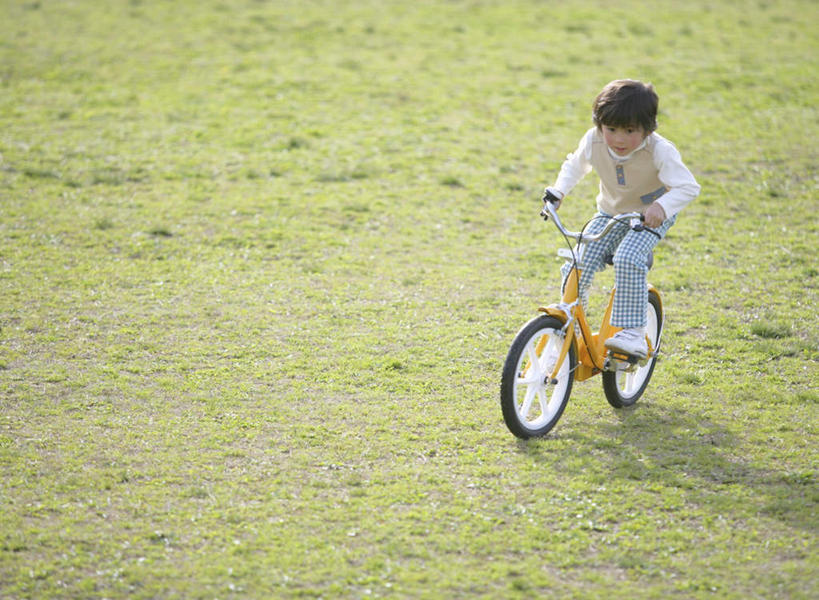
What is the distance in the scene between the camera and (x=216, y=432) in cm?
568

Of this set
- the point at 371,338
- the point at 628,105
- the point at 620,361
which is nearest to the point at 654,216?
the point at 628,105

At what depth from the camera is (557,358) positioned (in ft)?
18.1

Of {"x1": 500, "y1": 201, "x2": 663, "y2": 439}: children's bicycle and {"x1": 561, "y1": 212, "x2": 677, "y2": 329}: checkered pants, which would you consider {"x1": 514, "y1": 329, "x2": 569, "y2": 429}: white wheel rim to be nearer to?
{"x1": 500, "y1": 201, "x2": 663, "y2": 439}: children's bicycle

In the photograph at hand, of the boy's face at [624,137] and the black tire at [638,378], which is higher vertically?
the boy's face at [624,137]

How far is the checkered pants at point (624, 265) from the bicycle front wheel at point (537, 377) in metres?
0.36

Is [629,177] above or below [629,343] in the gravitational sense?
above

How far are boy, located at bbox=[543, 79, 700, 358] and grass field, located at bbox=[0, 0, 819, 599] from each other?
0.85m

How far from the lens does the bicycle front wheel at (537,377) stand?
16.8 ft

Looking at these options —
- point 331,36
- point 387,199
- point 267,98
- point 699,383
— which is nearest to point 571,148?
point 387,199

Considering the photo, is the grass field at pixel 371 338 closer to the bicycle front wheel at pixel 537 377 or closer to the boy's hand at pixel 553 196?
the bicycle front wheel at pixel 537 377

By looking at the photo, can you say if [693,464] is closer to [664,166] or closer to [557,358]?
[557,358]

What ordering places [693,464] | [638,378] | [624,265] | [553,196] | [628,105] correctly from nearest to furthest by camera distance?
[628,105] → [693,464] → [624,265] → [553,196] → [638,378]

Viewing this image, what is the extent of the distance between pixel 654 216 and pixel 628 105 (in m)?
0.64

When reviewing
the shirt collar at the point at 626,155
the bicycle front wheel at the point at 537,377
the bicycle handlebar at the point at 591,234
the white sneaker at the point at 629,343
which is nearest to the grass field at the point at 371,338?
the bicycle front wheel at the point at 537,377
